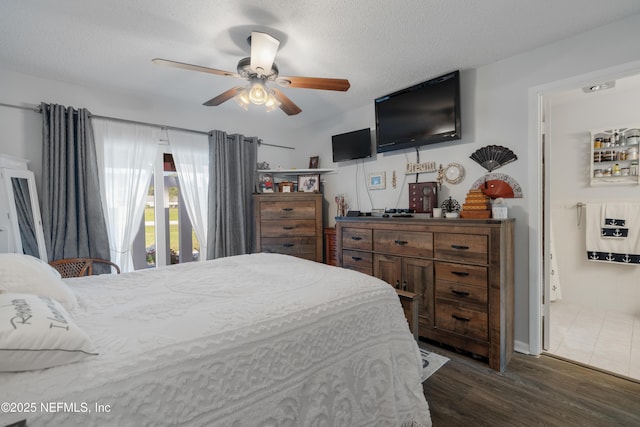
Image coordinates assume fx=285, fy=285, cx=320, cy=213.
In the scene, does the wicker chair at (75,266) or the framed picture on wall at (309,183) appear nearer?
the wicker chair at (75,266)

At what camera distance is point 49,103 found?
2.64m

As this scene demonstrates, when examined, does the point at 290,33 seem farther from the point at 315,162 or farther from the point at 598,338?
the point at 598,338

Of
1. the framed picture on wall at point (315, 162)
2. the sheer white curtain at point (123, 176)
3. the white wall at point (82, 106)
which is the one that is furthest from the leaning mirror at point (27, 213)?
the framed picture on wall at point (315, 162)

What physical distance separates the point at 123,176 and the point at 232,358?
290 centimetres

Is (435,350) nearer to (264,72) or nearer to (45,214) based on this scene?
(264,72)

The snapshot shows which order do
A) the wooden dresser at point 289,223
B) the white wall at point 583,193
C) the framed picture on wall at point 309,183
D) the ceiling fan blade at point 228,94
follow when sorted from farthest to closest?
the framed picture on wall at point 309,183 < the wooden dresser at point 289,223 < the white wall at point 583,193 < the ceiling fan blade at point 228,94

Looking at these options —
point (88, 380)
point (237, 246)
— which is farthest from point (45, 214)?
point (88, 380)

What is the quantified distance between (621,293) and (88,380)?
15.1ft

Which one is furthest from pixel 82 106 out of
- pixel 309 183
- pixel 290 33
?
pixel 309 183

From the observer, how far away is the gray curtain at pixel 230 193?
139 inches

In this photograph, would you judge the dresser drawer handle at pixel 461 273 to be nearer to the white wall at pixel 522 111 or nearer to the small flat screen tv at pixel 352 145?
the white wall at pixel 522 111

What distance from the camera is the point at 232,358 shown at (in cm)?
93

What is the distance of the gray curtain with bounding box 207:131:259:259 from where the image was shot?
11.6 feet

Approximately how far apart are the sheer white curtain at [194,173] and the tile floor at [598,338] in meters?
3.72
